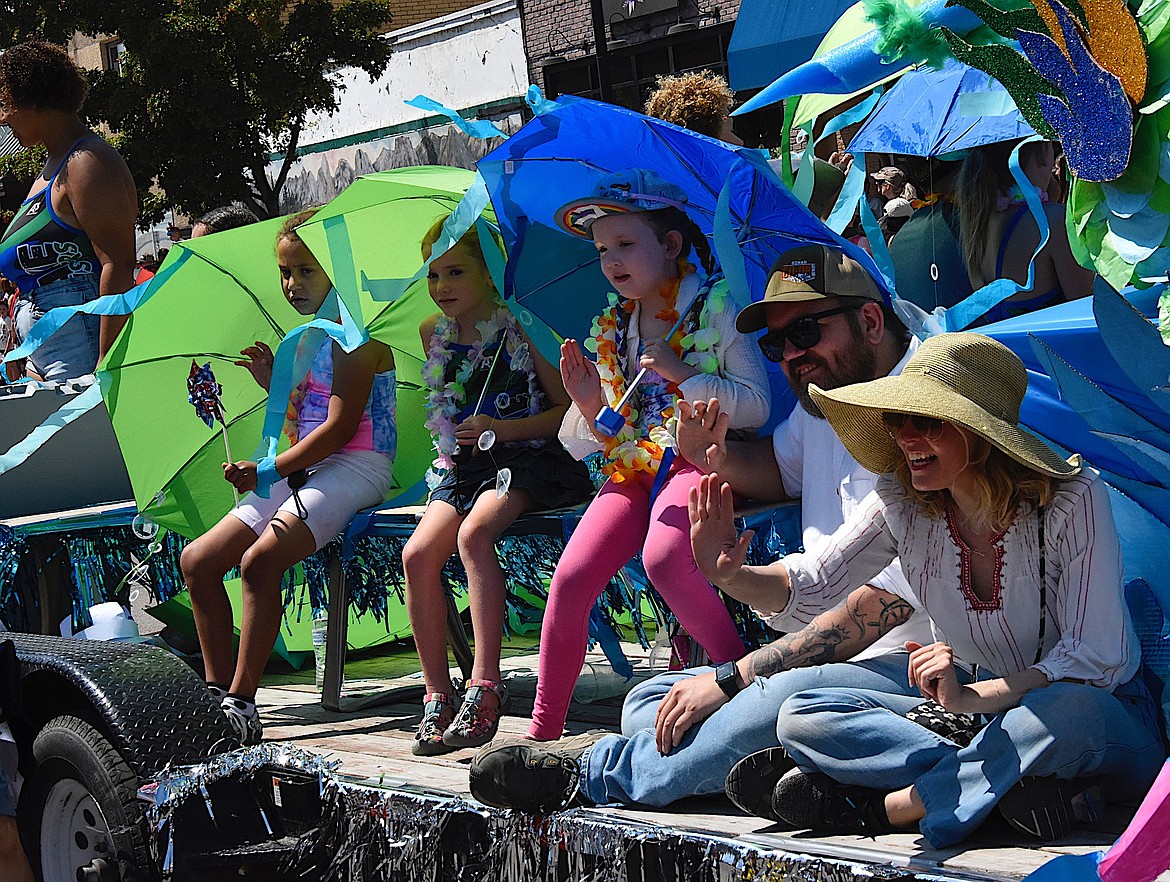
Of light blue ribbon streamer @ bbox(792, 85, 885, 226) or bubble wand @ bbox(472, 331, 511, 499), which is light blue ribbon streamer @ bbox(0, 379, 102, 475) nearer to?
bubble wand @ bbox(472, 331, 511, 499)

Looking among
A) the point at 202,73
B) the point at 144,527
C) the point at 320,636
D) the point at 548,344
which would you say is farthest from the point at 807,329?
the point at 202,73

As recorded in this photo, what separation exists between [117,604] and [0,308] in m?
5.69

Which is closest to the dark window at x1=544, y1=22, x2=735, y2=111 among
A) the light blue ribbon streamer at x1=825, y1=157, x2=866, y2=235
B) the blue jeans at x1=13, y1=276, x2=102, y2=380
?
the blue jeans at x1=13, y1=276, x2=102, y2=380

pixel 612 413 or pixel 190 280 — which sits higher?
pixel 190 280

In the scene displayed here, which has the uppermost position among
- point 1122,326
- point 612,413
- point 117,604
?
point 1122,326

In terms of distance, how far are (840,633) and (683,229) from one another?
4.31 ft

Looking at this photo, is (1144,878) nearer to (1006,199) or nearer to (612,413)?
(612,413)

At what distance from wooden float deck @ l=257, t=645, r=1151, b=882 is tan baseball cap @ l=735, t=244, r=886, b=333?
0.99 metres

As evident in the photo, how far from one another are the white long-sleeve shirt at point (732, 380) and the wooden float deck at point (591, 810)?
0.85 m

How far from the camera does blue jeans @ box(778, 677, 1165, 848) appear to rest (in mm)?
2168

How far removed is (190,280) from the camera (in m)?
4.77

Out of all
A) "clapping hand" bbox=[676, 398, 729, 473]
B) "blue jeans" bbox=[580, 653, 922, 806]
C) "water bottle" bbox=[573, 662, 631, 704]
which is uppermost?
"clapping hand" bbox=[676, 398, 729, 473]

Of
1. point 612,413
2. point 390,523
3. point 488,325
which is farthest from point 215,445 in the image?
point 612,413

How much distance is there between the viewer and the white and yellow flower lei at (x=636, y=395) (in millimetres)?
3387
